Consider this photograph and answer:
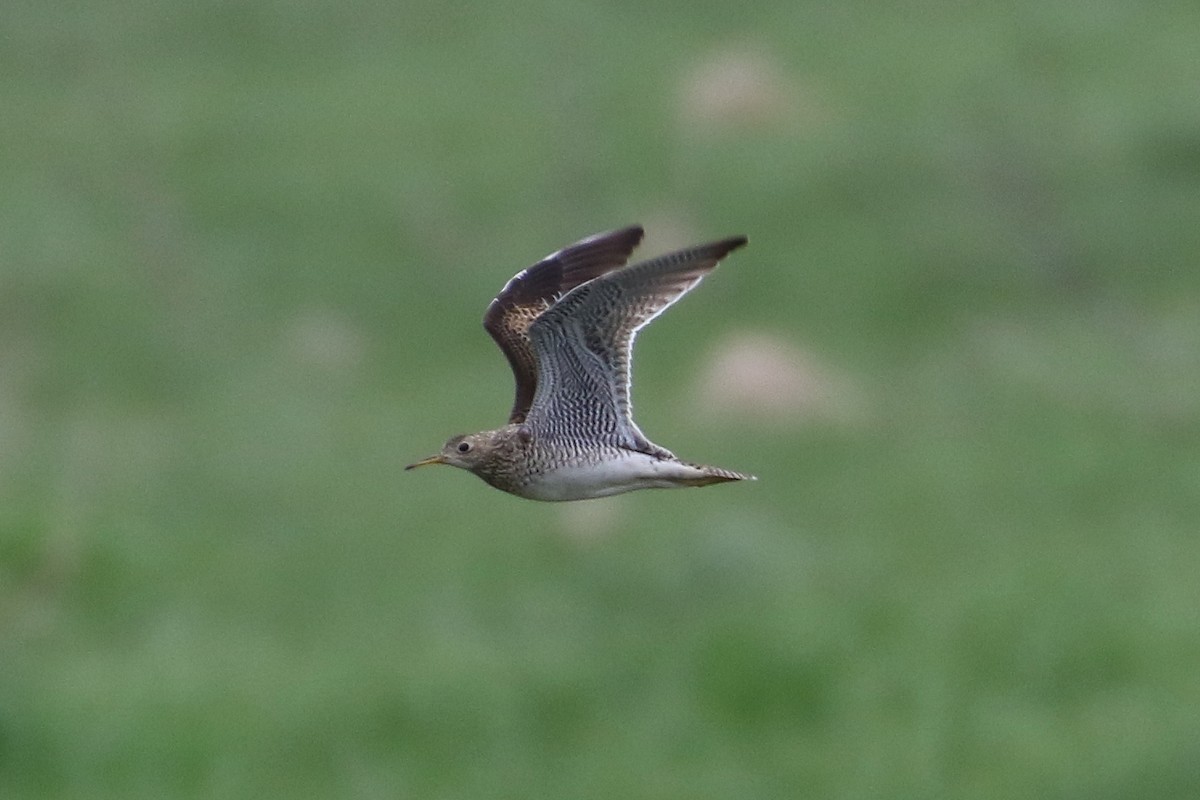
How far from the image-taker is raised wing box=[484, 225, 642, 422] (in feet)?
32.0

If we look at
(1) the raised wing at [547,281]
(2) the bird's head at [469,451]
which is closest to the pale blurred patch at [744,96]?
(1) the raised wing at [547,281]

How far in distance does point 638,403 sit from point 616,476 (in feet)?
76.9

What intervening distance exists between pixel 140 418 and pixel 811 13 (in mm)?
18241


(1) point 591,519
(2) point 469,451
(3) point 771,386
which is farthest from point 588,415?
(3) point 771,386

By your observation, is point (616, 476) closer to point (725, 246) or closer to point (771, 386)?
point (725, 246)

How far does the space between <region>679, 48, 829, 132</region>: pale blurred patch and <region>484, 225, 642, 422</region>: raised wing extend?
3310 centimetres

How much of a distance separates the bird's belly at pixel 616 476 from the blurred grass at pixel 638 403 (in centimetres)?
1430

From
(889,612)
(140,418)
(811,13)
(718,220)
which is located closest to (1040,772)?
(889,612)

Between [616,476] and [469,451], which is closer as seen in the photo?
[616,476]

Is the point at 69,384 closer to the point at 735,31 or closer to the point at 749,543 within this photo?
the point at 749,543

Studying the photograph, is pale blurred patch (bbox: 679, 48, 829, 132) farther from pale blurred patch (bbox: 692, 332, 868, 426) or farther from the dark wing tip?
the dark wing tip

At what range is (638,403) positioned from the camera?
106 feet

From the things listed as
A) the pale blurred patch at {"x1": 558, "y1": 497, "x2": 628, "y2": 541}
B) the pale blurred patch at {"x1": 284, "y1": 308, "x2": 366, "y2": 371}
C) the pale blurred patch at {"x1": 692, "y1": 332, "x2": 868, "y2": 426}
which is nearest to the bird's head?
the pale blurred patch at {"x1": 558, "y1": 497, "x2": 628, "y2": 541}

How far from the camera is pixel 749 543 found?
2889 centimetres
